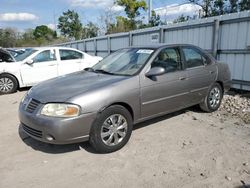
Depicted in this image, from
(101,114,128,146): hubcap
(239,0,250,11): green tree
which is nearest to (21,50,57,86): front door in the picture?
(101,114,128,146): hubcap

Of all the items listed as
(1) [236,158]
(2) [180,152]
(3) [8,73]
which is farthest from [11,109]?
(1) [236,158]

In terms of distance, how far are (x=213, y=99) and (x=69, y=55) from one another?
6.16 m

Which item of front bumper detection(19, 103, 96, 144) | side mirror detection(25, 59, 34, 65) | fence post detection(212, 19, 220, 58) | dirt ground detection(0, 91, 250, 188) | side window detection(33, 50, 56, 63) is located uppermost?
fence post detection(212, 19, 220, 58)

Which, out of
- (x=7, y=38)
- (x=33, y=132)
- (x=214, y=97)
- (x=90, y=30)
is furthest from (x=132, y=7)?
(x=7, y=38)

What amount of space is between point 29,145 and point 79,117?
52.2 inches

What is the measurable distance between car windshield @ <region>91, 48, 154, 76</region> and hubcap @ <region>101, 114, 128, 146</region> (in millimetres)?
827

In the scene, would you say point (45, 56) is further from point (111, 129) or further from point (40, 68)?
point (111, 129)

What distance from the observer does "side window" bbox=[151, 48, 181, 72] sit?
15.6ft

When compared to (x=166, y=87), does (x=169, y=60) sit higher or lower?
higher

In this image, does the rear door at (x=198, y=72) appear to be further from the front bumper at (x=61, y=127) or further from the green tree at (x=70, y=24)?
the green tree at (x=70, y=24)

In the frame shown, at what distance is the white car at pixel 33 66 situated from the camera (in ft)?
29.7

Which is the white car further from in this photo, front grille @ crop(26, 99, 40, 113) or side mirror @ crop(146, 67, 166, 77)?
side mirror @ crop(146, 67, 166, 77)

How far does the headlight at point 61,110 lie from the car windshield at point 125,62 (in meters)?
1.21

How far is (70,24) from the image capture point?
54000 millimetres
